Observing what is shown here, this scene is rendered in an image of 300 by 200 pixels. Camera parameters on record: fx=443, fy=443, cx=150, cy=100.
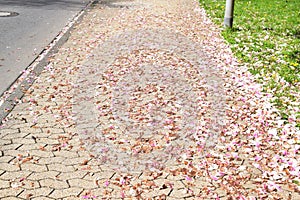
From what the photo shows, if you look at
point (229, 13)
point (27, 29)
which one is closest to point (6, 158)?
point (27, 29)

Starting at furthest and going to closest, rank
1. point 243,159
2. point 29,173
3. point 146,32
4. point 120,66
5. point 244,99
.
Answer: point 146,32 < point 120,66 < point 244,99 < point 243,159 < point 29,173

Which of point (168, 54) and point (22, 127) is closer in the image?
point (22, 127)

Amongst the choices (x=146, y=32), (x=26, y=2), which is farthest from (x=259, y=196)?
(x=26, y=2)

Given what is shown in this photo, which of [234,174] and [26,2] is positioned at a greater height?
[26,2]

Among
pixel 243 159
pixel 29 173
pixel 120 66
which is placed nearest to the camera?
pixel 29 173

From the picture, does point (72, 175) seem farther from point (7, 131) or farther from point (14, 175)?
point (7, 131)

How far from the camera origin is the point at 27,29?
1318cm

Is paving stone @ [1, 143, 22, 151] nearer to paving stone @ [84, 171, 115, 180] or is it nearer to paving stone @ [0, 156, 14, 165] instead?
paving stone @ [0, 156, 14, 165]

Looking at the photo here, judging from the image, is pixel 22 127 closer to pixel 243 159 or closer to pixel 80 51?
pixel 243 159

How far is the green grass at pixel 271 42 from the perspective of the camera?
8.23m

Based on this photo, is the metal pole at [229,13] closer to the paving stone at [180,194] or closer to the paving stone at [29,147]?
the paving stone at [29,147]

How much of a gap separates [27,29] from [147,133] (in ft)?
26.7

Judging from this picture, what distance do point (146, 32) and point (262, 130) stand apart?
7521 mm

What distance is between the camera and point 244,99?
7703 millimetres
